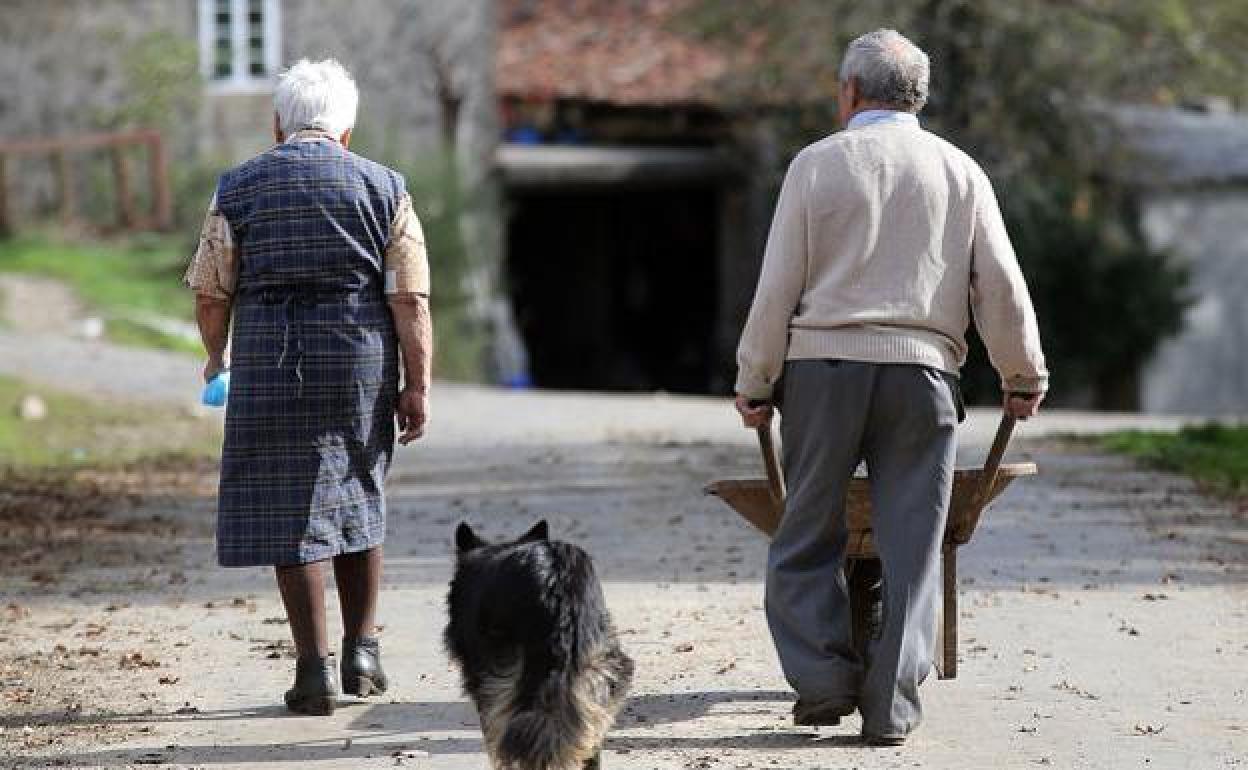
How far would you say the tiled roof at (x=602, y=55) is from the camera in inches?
1206

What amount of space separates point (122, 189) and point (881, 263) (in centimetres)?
2056

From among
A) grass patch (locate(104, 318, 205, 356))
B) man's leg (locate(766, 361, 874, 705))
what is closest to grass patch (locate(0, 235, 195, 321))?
grass patch (locate(104, 318, 205, 356))

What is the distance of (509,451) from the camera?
47.4ft

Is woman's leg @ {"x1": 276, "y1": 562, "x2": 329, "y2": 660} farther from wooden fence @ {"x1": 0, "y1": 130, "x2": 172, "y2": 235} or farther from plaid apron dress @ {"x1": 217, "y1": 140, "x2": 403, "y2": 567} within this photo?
wooden fence @ {"x1": 0, "y1": 130, "x2": 172, "y2": 235}

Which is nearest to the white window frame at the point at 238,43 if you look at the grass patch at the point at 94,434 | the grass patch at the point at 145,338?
the grass patch at the point at 145,338

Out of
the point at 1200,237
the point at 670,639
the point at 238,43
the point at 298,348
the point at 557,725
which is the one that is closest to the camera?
the point at 557,725

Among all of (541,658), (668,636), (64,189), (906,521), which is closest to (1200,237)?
(64,189)

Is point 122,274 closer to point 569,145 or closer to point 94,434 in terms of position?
point 569,145

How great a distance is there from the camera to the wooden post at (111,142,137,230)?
26.1m

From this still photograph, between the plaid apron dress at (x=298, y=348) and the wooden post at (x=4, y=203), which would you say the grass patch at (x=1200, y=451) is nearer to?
the plaid apron dress at (x=298, y=348)

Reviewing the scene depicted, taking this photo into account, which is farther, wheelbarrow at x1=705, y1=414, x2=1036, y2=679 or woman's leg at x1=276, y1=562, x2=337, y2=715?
woman's leg at x1=276, y1=562, x2=337, y2=715

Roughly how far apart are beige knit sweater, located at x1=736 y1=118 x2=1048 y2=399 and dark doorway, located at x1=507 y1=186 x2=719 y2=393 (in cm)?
2525

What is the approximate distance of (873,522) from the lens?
6.71 m

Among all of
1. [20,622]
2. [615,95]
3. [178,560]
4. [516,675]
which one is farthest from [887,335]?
[615,95]
